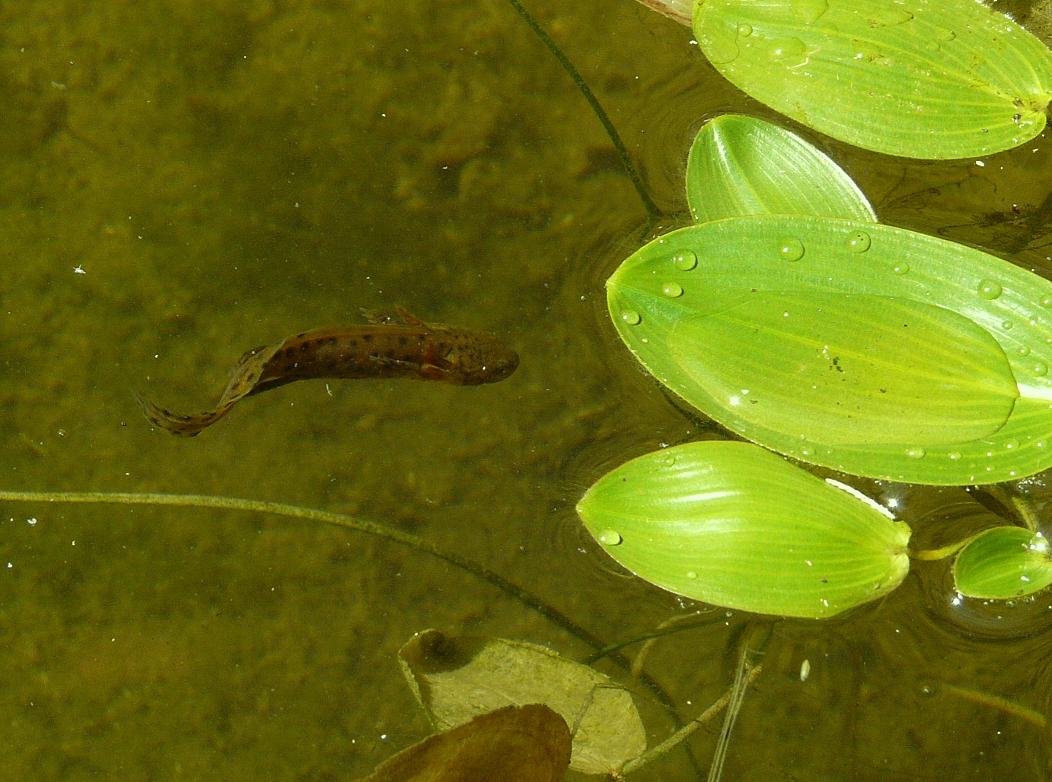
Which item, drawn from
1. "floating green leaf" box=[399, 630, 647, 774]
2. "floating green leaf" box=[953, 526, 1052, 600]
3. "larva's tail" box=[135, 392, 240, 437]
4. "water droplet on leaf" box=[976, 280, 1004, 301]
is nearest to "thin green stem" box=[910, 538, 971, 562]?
"floating green leaf" box=[953, 526, 1052, 600]

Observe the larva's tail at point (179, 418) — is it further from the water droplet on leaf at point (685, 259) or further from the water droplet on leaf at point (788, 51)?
the water droplet on leaf at point (788, 51)

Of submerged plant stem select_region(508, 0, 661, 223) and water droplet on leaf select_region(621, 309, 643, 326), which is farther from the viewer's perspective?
submerged plant stem select_region(508, 0, 661, 223)

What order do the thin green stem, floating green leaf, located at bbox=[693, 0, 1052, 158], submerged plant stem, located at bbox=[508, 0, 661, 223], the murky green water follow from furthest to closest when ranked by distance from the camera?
submerged plant stem, located at bbox=[508, 0, 661, 223]
the murky green water
the thin green stem
floating green leaf, located at bbox=[693, 0, 1052, 158]

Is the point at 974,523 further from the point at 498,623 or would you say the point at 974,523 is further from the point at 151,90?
the point at 151,90

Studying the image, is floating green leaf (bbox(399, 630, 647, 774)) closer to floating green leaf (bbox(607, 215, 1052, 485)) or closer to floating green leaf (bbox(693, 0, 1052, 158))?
floating green leaf (bbox(607, 215, 1052, 485))

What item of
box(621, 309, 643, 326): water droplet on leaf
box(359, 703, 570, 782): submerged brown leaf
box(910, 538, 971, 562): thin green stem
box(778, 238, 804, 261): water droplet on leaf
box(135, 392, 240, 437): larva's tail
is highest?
box(778, 238, 804, 261): water droplet on leaf

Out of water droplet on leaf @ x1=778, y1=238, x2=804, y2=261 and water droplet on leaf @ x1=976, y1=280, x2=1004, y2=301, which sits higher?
water droplet on leaf @ x1=976, y1=280, x2=1004, y2=301
